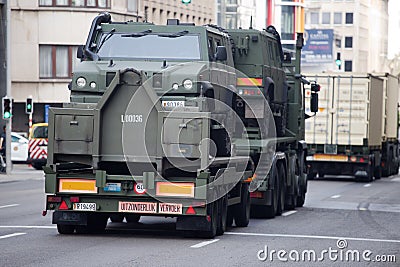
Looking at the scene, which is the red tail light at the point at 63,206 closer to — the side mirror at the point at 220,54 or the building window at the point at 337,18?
the side mirror at the point at 220,54

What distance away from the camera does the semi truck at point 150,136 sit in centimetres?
1684

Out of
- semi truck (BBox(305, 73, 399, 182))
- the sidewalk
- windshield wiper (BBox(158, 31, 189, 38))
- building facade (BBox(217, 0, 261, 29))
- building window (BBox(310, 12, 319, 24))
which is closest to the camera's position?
windshield wiper (BBox(158, 31, 189, 38))

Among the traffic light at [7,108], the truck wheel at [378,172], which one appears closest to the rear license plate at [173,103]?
the traffic light at [7,108]

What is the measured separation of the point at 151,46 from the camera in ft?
61.5

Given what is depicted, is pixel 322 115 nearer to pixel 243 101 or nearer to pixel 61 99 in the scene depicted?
pixel 243 101

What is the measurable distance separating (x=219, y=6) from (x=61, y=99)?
28378 millimetres

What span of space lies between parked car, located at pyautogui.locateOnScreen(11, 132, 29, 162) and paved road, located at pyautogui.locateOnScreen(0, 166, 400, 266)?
22256mm

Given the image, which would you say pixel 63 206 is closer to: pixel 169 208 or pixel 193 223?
pixel 169 208

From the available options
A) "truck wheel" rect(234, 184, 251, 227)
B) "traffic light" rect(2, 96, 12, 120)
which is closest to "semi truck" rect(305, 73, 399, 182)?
"traffic light" rect(2, 96, 12, 120)

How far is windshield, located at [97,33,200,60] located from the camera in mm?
18609

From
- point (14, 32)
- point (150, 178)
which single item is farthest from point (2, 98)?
point (150, 178)

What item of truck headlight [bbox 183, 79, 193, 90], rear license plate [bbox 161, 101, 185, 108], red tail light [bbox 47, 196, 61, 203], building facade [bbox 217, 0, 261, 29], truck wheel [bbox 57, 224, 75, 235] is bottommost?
truck wheel [bbox 57, 224, 75, 235]

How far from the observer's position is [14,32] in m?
61.3

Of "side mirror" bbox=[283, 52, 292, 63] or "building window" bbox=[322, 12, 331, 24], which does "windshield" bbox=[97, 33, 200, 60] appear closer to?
"side mirror" bbox=[283, 52, 292, 63]
